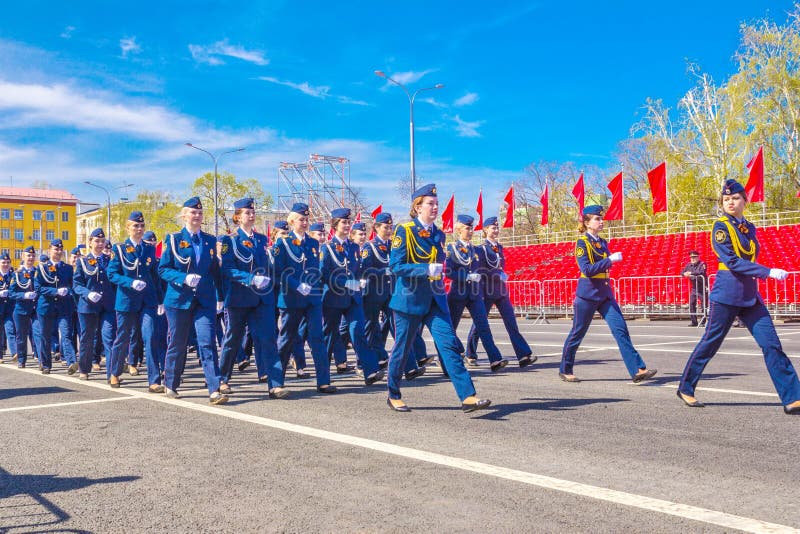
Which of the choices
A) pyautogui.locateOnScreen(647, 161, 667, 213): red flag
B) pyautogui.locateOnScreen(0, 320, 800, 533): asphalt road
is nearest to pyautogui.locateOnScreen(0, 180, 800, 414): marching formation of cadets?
pyautogui.locateOnScreen(0, 320, 800, 533): asphalt road

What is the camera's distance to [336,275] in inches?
365

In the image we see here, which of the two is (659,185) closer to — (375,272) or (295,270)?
(375,272)

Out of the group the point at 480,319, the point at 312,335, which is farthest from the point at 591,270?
the point at 312,335

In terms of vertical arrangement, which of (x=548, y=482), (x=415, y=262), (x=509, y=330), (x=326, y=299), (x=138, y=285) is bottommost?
(x=548, y=482)

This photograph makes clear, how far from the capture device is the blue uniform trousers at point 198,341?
7.77 metres

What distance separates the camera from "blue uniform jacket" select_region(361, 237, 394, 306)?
10.2m

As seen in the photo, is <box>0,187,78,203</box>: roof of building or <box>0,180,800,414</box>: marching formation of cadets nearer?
<box>0,180,800,414</box>: marching formation of cadets

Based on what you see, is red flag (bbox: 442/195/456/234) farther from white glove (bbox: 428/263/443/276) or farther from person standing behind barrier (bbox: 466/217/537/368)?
white glove (bbox: 428/263/443/276)

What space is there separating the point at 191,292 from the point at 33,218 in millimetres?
122923

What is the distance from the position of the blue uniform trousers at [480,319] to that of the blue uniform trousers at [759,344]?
334 cm

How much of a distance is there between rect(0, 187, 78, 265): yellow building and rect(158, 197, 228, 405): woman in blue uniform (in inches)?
4460

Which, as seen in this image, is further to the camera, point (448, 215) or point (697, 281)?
point (448, 215)

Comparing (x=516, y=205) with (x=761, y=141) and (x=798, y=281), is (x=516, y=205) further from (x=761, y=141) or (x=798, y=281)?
(x=798, y=281)

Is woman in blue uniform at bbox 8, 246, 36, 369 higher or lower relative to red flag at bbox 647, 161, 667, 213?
lower
